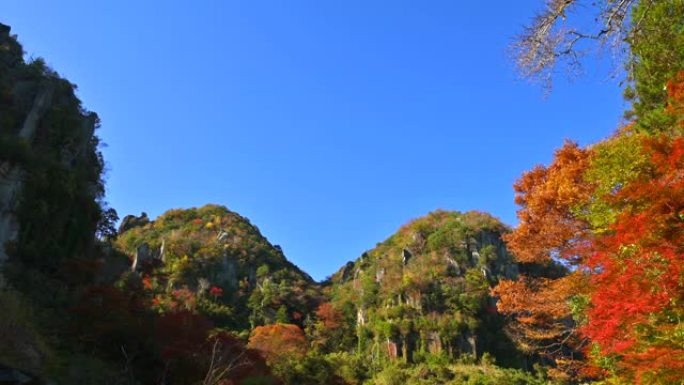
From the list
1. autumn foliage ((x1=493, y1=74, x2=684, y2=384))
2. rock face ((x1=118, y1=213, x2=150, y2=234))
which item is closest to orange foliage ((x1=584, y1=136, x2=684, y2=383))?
autumn foliage ((x1=493, y1=74, x2=684, y2=384))

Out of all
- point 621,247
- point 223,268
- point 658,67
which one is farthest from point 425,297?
point 621,247

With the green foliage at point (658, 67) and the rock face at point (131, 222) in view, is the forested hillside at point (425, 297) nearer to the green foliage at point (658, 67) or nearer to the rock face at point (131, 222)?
the green foliage at point (658, 67)

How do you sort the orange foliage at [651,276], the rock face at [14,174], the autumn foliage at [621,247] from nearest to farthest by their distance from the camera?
the orange foliage at [651,276] < the autumn foliage at [621,247] < the rock face at [14,174]

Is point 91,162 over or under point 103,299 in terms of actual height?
over

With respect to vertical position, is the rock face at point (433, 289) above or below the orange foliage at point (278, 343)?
above

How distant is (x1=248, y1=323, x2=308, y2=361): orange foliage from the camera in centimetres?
3189

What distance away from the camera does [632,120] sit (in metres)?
18.6

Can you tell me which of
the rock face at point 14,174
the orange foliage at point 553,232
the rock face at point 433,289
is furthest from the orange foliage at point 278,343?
the orange foliage at point 553,232

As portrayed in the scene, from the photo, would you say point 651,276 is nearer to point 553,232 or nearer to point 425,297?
point 553,232

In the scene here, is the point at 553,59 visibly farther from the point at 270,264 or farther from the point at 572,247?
the point at 270,264

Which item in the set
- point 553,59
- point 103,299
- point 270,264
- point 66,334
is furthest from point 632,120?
point 270,264

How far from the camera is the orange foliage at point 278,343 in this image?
105 feet

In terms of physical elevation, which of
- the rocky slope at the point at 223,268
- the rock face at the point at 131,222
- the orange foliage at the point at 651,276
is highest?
the rock face at the point at 131,222

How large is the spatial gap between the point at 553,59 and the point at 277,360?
27.7m
